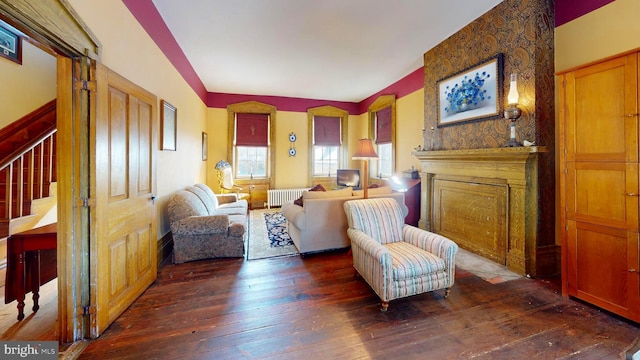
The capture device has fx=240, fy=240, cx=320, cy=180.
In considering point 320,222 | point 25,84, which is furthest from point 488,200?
point 25,84

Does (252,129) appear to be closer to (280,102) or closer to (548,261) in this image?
(280,102)

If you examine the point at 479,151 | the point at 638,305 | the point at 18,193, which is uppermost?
the point at 479,151

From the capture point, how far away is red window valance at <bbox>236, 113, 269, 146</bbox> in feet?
21.6

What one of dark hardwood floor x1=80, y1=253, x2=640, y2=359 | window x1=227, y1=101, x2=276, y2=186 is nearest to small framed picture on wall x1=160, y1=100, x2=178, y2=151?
dark hardwood floor x1=80, y1=253, x2=640, y2=359

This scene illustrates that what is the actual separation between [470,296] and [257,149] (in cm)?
592

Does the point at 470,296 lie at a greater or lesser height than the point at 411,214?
lesser

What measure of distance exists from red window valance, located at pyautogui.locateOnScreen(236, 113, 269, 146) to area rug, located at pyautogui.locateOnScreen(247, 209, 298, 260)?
2.14 metres

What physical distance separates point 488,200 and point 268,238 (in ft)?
10.9

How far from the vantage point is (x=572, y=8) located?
2598 millimetres

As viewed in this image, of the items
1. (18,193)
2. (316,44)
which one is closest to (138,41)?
(18,193)

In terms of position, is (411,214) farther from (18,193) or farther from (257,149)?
(18,193)

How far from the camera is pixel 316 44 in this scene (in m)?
3.75

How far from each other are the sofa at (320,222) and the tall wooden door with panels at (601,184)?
7.24ft

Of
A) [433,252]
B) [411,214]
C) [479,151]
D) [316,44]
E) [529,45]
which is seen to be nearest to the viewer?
[433,252]
